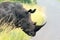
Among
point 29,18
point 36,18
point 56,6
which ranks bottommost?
point 56,6

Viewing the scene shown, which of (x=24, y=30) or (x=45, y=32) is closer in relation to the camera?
(x=24, y=30)

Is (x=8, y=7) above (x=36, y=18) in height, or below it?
above

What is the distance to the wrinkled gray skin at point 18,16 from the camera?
3.38 m

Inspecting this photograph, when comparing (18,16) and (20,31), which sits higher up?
(18,16)

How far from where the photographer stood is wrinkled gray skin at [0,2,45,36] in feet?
11.1

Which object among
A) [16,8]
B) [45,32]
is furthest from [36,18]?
[16,8]

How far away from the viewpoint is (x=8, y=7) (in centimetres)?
342

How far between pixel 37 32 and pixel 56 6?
945 mm

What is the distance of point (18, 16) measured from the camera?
3471 mm

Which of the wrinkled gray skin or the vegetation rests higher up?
the wrinkled gray skin

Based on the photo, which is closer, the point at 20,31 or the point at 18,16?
the point at 18,16

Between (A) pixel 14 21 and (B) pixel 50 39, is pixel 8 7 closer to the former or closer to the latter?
(A) pixel 14 21

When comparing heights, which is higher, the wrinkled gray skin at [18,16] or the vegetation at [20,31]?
the wrinkled gray skin at [18,16]

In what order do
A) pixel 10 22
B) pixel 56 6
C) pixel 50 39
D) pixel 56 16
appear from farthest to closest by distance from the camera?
1. pixel 56 6
2. pixel 56 16
3. pixel 50 39
4. pixel 10 22
